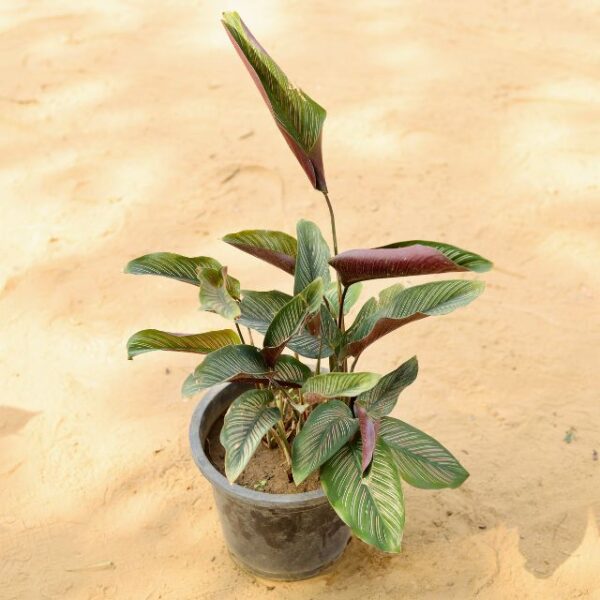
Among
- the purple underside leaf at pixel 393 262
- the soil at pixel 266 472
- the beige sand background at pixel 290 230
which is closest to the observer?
the purple underside leaf at pixel 393 262

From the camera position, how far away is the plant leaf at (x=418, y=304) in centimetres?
181

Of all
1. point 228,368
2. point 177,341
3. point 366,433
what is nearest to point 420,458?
point 366,433

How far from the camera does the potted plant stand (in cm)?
174

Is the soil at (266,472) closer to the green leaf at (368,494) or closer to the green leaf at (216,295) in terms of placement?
the green leaf at (368,494)

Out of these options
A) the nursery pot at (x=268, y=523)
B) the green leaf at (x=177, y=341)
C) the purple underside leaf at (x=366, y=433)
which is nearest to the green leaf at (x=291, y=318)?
the green leaf at (x=177, y=341)

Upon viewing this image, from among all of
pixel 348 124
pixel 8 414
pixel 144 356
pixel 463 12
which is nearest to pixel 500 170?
pixel 348 124

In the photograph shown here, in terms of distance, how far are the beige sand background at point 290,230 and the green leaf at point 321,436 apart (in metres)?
0.51

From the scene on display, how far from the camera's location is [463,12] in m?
4.65

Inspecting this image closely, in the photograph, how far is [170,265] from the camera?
1878mm

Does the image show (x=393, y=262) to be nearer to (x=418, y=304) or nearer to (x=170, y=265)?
(x=418, y=304)

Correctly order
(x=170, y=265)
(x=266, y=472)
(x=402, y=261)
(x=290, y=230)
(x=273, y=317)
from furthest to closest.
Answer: (x=290, y=230) → (x=266, y=472) → (x=273, y=317) → (x=170, y=265) → (x=402, y=261)

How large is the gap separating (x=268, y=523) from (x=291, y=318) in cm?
53

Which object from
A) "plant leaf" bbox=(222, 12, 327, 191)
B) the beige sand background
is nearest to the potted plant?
"plant leaf" bbox=(222, 12, 327, 191)

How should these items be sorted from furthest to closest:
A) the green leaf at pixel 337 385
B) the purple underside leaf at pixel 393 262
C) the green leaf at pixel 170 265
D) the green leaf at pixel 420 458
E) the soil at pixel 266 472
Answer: the soil at pixel 266 472, the green leaf at pixel 420 458, the green leaf at pixel 170 265, the green leaf at pixel 337 385, the purple underside leaf at pixel 393 262
